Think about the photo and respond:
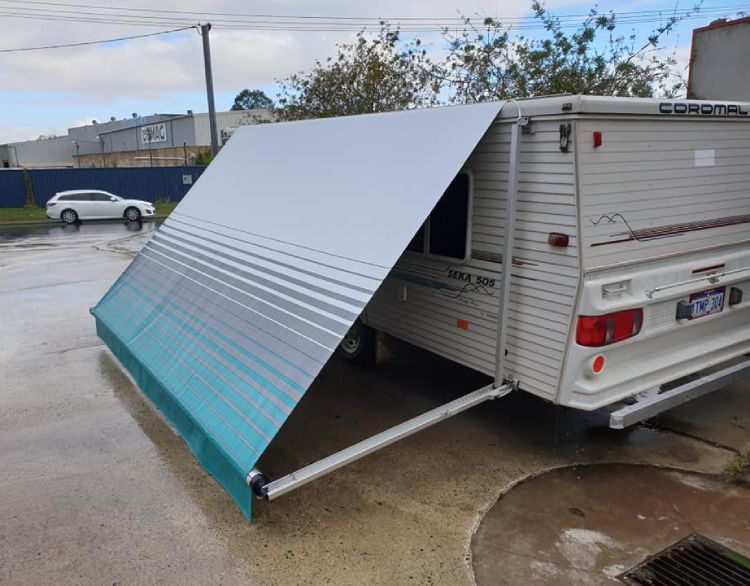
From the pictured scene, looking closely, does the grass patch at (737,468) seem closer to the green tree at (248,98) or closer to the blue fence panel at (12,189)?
the blue fence panel at (12,189)

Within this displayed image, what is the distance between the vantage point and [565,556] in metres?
3.34

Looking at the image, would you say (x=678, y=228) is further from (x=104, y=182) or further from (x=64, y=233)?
(x=104, y=182)

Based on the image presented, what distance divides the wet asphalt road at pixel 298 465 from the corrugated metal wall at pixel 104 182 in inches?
923

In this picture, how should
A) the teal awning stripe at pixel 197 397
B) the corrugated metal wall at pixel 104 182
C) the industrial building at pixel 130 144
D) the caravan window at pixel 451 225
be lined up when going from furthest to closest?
the industrial building at pixel 130 144, the corrugated metal wall at pixel 104 182, the caravan window at pixel 451 225, the teal awning stripe at pixel 197 397

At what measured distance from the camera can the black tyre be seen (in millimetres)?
6043

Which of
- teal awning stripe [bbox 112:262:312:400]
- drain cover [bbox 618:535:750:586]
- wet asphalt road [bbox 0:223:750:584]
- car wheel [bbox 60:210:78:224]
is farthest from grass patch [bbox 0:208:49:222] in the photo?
drain cover [bbox 618:535:750:586]

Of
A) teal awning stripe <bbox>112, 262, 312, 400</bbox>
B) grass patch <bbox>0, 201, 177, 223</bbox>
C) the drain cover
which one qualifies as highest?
teal awning stripe <bbox>112, 262, 312, 400</bbox>

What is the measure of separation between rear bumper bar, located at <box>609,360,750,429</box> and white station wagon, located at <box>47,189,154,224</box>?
22.3 meters

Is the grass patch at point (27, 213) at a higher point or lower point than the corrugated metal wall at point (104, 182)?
lower

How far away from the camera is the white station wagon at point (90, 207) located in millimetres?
22125

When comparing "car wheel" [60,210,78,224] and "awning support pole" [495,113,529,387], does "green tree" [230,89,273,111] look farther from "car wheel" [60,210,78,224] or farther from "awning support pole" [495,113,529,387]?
"awning support pole" [495,113,529,387]

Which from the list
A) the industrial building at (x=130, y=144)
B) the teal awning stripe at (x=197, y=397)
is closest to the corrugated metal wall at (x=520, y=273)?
the teal awning stripe at (x=197, y=397)

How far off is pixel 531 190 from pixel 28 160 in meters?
78.3

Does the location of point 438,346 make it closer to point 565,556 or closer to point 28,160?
point 565,556
